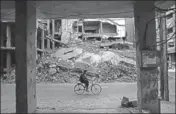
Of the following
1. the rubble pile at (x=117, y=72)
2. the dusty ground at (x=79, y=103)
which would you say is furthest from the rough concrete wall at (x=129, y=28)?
the dusty ground at (x=79, y=103)

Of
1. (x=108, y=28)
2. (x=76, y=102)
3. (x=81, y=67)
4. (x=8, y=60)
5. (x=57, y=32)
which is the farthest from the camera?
(x=108, y=28)

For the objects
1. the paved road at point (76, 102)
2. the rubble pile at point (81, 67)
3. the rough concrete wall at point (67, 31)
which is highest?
the rough concrete wall at point (67, 31)

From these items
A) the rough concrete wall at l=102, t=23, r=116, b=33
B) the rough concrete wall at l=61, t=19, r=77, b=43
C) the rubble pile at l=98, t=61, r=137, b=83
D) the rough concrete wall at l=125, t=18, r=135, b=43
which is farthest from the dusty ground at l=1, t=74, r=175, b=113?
the rough concrete wall at l=102, t=23, r=116, b=33

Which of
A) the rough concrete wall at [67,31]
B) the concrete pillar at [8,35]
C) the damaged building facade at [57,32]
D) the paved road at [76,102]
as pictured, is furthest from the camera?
the rough concrete wall at [67,31]

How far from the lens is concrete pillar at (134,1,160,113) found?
707 cm

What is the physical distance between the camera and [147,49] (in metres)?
7.13

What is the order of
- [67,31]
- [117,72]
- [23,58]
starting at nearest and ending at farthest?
[23,58] → [117,72] → [67,31]

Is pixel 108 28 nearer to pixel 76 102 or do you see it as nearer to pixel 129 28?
pixel 129 28

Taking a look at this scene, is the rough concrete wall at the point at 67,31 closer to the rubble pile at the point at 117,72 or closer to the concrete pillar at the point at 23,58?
the rubble pile at the point at 117,72

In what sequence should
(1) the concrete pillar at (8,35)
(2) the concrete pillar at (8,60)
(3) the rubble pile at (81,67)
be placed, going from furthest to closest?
(2) the concrete pillar at (8,60), (1) the concrete pillar at (8,35), (3) the rubble pile at (81,67)

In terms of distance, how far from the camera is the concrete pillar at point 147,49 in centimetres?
707

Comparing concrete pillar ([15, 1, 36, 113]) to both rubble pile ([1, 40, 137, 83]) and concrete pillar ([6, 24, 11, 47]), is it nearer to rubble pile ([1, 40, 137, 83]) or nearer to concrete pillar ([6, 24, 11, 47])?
rubble pile ([1, 40, 137, 83])

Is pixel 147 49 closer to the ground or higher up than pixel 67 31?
closer to the ground

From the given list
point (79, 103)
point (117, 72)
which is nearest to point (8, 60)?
point (117, 72)
